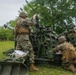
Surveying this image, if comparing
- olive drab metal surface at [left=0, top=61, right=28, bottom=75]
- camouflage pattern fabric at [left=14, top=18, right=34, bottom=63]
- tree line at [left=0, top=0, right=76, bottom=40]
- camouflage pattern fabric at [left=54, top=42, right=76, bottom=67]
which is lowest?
olive drab metal surface at [left=0, top=61, right=28, bottom=75]

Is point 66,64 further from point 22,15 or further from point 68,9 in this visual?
point 68,9

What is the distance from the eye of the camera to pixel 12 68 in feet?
23.9

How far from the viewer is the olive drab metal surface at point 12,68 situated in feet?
23.4

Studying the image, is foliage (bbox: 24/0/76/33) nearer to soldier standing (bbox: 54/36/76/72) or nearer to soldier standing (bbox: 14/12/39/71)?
soldier standing (bbox: 54/36/76/72)

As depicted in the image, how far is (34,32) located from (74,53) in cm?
178

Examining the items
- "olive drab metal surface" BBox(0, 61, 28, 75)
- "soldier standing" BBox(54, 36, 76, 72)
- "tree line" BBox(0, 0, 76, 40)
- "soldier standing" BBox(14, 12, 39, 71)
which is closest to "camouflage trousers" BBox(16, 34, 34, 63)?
"soldier standing" BBox(14, 12, 39, 71)

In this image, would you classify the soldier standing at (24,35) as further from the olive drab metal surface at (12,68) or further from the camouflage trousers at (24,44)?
the olive drab metal surface at (12,68)

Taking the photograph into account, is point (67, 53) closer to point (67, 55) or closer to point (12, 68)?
point (67, 55)

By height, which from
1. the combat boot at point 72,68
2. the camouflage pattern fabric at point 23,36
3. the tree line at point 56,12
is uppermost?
the tree line at point 56,12

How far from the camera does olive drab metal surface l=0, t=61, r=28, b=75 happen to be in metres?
7.14

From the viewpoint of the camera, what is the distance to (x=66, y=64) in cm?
1026

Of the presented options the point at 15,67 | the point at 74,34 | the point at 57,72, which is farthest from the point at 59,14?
the point at 15,67

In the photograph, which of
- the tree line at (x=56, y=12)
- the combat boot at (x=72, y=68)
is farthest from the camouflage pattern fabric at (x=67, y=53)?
the tree line at (x=56, y=12)

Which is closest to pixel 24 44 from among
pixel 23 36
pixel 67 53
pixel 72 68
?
pixel 23 36
